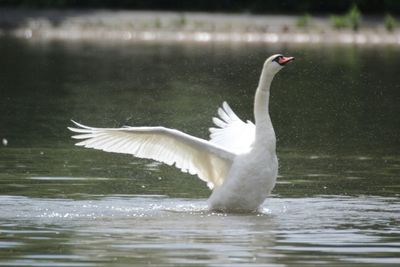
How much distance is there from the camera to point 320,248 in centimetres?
1208

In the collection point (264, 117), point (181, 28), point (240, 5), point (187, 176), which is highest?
point (264, 117)

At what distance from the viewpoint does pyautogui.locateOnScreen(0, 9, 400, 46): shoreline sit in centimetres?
4469

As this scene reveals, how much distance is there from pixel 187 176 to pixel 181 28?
28991mm

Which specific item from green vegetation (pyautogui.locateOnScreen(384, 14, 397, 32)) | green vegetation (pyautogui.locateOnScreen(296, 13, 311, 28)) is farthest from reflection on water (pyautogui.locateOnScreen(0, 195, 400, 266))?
green vegetation (pyautogui.locateOnScreen(296, 13, 311, 28))

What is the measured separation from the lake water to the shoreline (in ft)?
32.2

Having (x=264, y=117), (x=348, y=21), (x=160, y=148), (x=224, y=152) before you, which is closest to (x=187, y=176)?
(x=160, y=148)

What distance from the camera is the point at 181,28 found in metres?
46.4

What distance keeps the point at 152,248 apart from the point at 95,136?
9.95ft

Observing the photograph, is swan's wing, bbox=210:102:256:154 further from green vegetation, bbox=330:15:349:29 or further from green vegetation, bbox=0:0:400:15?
green vegetation, bbox=0:0:400:15

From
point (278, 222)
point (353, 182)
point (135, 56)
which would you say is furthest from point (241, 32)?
point (278, 222)

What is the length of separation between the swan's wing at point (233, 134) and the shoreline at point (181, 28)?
27.9 metres

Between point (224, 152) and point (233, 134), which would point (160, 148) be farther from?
point (233, 134)

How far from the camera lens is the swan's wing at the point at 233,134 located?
50.4 ft

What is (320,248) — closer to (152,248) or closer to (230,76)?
(152,248)
